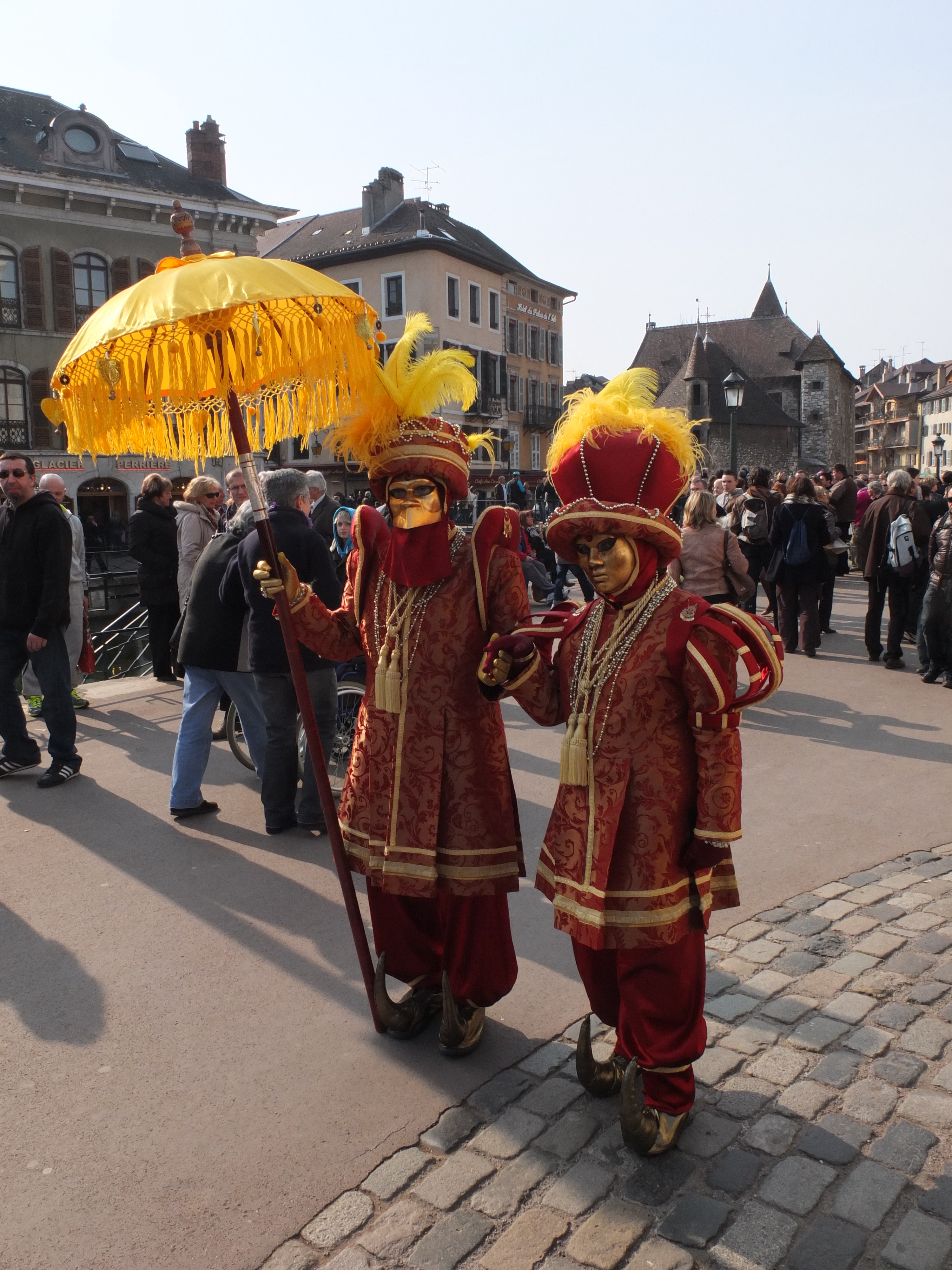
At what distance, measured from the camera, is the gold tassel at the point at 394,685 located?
3.15 metres

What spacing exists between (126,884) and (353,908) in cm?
209

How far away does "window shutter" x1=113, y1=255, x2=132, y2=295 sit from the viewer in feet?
95.5

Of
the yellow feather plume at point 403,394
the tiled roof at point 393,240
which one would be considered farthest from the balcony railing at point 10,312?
the yellow feather plume at point 403,394

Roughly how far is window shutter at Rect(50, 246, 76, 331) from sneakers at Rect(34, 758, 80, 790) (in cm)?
2539

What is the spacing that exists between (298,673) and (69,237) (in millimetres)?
29729

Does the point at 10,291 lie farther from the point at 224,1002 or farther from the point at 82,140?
the point at 224,1002

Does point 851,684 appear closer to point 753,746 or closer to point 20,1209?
point 753,746

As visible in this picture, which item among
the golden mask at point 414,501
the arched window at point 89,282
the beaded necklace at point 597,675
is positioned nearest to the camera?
the beaded necklace at point 597,675

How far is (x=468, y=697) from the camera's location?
316cm

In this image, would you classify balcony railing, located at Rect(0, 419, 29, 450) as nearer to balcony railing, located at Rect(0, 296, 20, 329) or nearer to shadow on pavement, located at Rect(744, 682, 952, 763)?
balcony railing, located at Rect(0, 296, 20, 329)

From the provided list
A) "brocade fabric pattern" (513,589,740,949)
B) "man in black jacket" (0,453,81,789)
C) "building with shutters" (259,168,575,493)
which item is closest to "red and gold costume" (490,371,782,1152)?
"brocade fabric pattern" (513,589,740,949)

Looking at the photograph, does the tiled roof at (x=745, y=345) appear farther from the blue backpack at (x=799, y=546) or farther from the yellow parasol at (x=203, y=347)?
the yellow parasol at (x=203, y=347)

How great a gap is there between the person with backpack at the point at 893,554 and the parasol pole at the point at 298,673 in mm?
7761

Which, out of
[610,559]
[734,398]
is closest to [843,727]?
[610,559]
